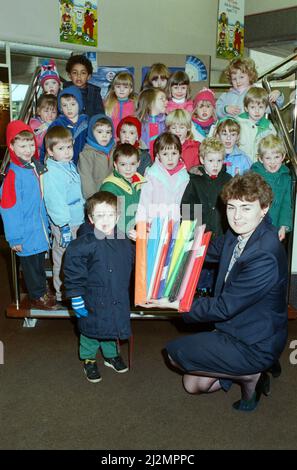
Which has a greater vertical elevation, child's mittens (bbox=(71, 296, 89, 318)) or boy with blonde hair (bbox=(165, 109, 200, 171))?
boy with blonde hair (bbox=(165, 109, 200, 171))

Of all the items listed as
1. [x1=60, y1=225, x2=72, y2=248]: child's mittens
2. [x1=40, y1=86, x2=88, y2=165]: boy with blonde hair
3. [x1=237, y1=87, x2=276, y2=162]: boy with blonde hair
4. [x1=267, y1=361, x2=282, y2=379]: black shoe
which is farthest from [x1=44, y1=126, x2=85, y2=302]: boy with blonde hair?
[x1=267, y1=361, x2=282, y2=379]: black shoe

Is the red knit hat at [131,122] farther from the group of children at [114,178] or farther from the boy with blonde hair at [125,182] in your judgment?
the boy with blonde hair at [125,182]

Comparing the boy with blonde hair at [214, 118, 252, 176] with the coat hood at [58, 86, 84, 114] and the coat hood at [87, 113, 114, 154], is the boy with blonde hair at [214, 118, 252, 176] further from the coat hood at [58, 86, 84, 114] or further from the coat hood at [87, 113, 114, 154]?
the coat hood at [58, 86, 84, 114]

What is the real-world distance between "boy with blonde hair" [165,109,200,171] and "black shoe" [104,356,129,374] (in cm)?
147

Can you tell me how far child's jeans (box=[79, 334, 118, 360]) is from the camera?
104 inches

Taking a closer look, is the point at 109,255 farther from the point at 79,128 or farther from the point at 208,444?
the point at 79,128

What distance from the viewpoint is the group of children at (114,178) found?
2.47 metres

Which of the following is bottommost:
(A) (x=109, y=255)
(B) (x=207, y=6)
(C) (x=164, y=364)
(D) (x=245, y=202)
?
(C) (x=164, y=364)

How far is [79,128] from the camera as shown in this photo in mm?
3508

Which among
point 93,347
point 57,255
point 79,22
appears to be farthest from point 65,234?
point 79,22

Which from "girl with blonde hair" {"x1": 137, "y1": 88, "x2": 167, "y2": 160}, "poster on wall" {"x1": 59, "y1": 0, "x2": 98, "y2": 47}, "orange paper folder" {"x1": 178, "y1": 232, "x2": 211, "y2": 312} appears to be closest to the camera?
"orange paper folder" {"x1": 178, "y1": 232, "x2": 211, "y2": 312}

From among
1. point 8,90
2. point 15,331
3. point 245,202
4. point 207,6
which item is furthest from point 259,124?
point 207,6

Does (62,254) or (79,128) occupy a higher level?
(79,128)

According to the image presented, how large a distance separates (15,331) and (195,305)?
1.64 m
